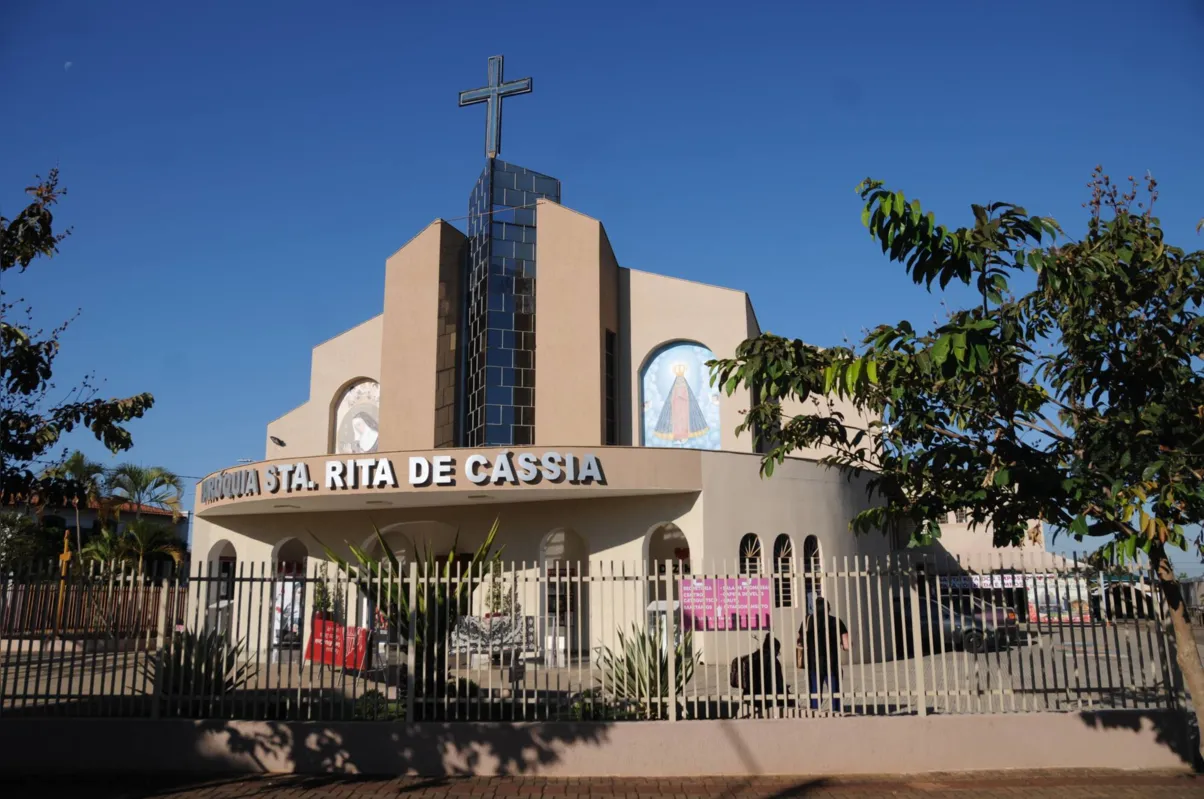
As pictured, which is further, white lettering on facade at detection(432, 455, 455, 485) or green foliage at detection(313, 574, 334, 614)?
white lettering on facade at detection(432, 455, 455, 485)

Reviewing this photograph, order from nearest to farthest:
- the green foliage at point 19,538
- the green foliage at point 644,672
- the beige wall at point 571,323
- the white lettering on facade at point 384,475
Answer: the green foliage at point 644,672 < the white lettering on facade at point 384,475 < the beige wall at point 571,323 < the green foliage at point 19,538

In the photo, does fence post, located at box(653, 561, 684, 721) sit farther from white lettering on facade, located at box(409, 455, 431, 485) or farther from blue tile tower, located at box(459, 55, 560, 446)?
blue tile tower, located at box(459, 55, 560, 446)

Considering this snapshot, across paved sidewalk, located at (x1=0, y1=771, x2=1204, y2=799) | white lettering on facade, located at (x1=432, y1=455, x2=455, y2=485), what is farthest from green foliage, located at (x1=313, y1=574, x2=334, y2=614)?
white lettering on facade, located at (x1=432, y1=455, x2=455, y2=485)

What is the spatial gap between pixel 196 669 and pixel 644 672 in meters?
5.18

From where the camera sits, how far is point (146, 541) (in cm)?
3656

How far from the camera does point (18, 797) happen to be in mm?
Answer: 9398

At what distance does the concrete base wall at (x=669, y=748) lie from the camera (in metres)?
10.1

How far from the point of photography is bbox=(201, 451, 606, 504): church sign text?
18781 mm

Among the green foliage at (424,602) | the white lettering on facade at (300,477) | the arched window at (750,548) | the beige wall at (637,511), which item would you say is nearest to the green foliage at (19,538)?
the beige wall at (637,511)

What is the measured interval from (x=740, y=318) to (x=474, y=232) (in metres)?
8.17

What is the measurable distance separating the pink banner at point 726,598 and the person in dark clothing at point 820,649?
1.65ft

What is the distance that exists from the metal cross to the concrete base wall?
20.0 metres

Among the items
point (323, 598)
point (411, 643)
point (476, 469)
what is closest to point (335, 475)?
point (476, 469)

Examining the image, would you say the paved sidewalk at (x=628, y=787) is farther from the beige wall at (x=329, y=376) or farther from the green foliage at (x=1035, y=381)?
the beige wall at (x=329, y=376)
